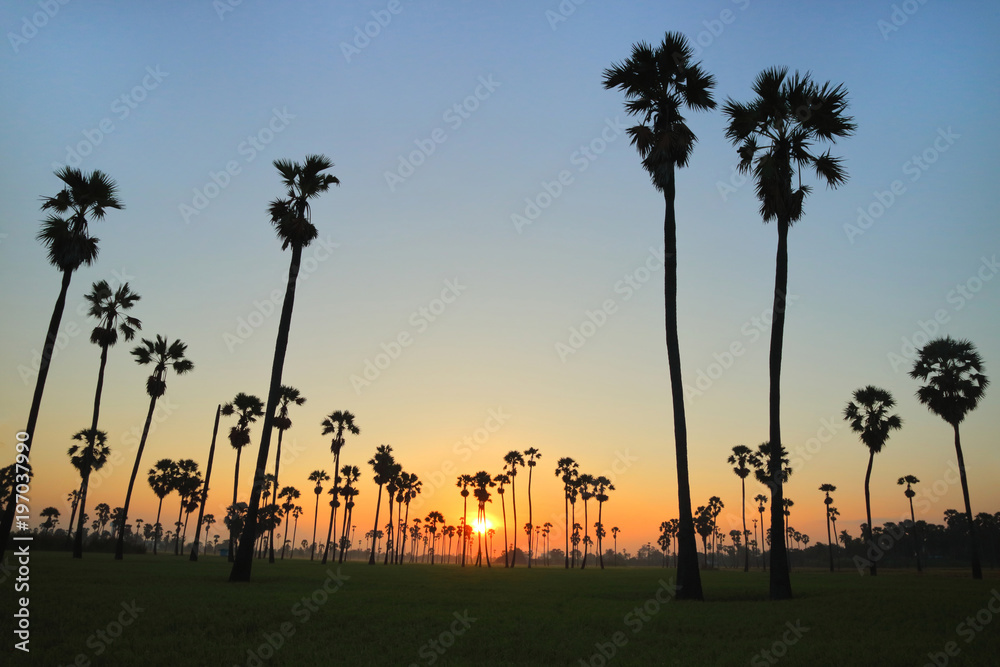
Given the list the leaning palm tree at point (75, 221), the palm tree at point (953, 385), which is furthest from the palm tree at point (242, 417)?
the palm tree at point (953, 385)

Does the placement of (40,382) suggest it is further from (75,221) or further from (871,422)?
(871,422)

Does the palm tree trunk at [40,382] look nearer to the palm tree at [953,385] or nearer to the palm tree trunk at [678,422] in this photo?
the palm tree trunk at [678,422]

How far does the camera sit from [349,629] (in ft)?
46.5

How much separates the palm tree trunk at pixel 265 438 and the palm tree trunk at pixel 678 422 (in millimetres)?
A: 18286

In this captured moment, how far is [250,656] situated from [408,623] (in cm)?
494

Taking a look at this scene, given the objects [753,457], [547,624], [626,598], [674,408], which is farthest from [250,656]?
[753,457]

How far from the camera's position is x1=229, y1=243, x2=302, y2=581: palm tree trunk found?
2620 cm

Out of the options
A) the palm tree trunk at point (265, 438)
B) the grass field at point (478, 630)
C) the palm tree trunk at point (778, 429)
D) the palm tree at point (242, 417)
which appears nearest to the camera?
the grass field at point (478, 630)

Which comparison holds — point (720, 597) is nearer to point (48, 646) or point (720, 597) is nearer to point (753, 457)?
point (48, 646)

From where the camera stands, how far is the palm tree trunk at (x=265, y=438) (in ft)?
86.0

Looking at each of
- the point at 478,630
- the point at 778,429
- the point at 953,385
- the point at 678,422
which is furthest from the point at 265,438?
the point at 953,385

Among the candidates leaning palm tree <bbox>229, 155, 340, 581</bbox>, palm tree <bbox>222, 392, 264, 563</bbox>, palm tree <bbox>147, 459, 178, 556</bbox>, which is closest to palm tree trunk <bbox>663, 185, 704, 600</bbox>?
leaning palm tree <bbox>229, 155, 340, 581</bbox>

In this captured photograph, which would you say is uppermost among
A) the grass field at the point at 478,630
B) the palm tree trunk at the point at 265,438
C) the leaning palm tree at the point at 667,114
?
the leaning palm tree at the point at 667,114

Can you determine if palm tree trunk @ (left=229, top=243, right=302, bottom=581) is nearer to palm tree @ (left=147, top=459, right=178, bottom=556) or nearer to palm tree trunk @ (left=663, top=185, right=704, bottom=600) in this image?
palm tree trunk @ (left=663, top=185, right=704, bottom=600)
